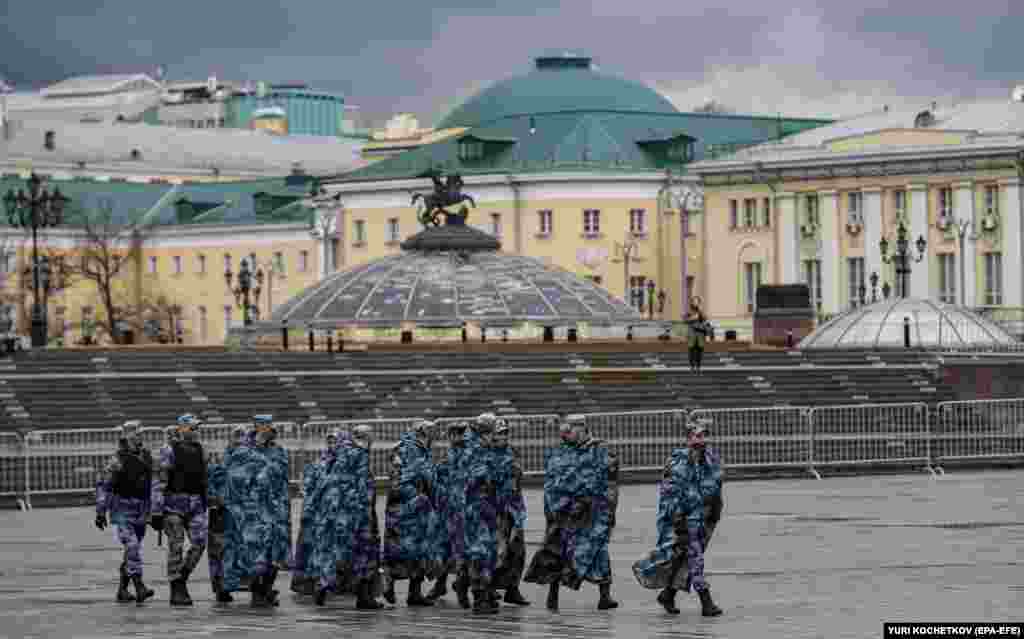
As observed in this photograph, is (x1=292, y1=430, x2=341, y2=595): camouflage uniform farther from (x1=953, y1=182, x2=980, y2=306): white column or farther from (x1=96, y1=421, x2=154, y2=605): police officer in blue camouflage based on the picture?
(x1=953, y1=182, x2=980, y2=306): white column

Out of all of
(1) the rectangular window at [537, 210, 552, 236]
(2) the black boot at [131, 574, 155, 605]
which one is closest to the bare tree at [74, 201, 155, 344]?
(1) the rectangular window at [537, 210, 552, 236]

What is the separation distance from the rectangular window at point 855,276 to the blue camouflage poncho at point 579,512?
8025 cm

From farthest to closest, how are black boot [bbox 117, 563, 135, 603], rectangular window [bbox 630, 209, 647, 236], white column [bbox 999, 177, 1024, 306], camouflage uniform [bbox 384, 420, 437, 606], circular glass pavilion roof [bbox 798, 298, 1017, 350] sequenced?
1. rectangular window [bbox 630, 209, 647, 236]
2. white column [bbox 999, 177, 1024, 306]
3. circular glass pavilion roof [bbox 798, 298, 1017, 350]
4. black boot [bbox 117, 563, 135, 603]
5. camouflage uniform [bbox 384, 420, 437, 606]

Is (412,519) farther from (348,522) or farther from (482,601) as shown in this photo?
(482,601)

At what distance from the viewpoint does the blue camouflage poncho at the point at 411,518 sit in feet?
81.7

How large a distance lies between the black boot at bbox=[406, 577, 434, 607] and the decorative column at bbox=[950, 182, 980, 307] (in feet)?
249

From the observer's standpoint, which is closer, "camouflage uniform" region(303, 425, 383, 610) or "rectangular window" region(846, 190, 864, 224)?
"camouflage uniform" region(303, 425, 383, 610)

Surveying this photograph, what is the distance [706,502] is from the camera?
23.7 metres

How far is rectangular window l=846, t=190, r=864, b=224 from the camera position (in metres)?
105

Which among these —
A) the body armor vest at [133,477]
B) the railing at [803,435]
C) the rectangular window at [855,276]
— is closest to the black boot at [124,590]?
the body armor vest at [133,477]

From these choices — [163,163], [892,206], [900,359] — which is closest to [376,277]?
[900,359]

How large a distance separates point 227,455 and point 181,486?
1.52 feet

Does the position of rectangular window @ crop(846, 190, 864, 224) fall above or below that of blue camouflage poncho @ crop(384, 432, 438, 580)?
above

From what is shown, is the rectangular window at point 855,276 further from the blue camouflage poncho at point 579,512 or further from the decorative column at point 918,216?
the blue camouflage poncho at point 579,512
